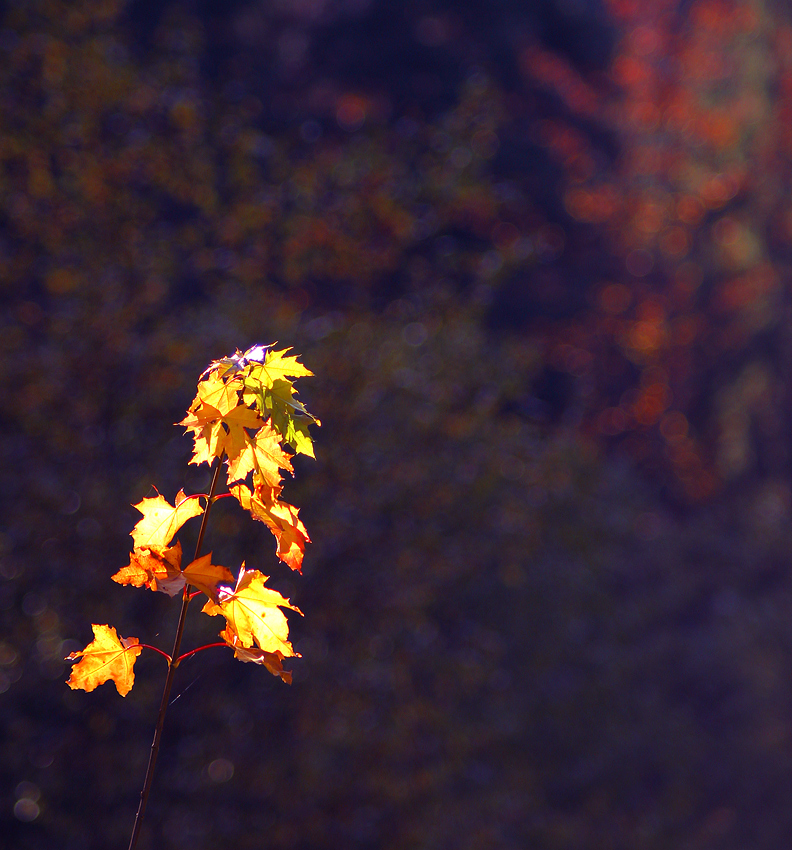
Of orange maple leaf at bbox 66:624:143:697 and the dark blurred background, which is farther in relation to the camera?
the dark blurred background

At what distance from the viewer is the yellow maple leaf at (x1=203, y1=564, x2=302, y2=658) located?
938 millimetres

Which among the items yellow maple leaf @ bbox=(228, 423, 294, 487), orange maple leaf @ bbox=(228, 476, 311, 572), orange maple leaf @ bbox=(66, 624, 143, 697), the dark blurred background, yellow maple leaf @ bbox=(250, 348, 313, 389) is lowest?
orange maple leaf @ bbox=(66, 624, 143, 697)

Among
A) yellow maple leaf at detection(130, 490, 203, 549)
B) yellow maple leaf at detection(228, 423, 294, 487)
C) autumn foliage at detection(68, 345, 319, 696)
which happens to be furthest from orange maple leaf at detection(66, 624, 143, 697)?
yellow maple leaf at detection(228, 423, 294, 487)

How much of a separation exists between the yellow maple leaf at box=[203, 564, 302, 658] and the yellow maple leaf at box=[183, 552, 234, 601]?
0.04m

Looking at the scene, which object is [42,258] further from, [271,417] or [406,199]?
[271,417]

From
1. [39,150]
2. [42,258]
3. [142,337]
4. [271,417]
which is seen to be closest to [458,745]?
[142,337]

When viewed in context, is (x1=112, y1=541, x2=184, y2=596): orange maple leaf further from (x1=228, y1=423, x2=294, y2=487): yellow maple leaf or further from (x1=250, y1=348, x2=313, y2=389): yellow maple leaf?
(x1=250, y1=348, x2=313, y2=389): yellow maple leaf

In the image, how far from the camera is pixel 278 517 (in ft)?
3.07

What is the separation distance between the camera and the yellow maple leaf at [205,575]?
0.89 meters

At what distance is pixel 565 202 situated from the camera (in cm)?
779

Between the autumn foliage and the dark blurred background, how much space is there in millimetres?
2479

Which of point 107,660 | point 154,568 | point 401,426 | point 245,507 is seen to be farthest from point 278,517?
point 401,426

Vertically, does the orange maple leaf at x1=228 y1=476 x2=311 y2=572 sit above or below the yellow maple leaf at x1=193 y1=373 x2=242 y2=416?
below

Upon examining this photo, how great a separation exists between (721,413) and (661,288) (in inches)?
58.1
